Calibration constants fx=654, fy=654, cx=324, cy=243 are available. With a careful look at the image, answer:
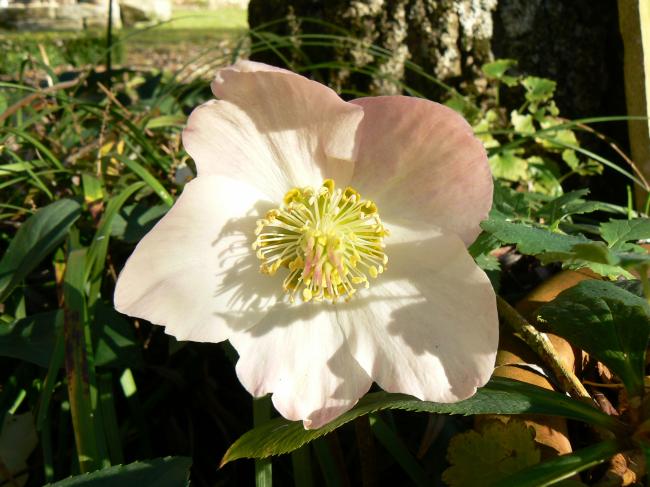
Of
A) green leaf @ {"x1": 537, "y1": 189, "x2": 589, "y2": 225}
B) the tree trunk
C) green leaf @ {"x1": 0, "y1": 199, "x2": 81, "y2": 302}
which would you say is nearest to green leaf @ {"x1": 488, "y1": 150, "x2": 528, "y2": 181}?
the tree trunk

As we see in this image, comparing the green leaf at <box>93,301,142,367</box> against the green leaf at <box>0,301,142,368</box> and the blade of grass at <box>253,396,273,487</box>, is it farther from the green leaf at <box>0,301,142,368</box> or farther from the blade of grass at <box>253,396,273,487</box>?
the blade of grass at <box>253,396,273,487</box>

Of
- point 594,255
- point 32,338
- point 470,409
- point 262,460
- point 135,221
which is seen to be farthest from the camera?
point 135,221

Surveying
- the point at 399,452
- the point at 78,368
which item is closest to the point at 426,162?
the point at 399,452

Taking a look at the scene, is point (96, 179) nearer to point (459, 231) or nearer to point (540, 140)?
point (459, 231)

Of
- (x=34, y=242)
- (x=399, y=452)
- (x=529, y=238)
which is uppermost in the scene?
(x=529, y=238)

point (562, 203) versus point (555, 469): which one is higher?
point (562, 203)

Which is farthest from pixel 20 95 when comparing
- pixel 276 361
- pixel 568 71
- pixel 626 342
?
pixel 626 342

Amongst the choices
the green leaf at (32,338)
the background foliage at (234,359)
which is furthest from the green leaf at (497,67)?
the green leaf at (32,338)

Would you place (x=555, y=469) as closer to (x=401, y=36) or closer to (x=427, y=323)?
(x=427, y=323)
